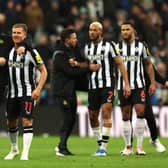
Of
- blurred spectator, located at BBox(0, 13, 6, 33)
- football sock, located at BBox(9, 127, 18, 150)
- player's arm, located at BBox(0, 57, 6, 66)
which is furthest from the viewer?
blurred spectator, located at BBox(0, 13, 6, 33)

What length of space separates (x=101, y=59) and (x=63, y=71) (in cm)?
77

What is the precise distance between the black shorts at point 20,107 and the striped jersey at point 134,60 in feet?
7.17

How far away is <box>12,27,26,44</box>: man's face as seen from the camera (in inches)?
542

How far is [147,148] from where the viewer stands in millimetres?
17172

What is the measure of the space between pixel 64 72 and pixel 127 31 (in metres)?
1.37

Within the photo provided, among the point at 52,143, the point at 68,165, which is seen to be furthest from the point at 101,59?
the point at 52,143

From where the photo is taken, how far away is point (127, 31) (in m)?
15.3

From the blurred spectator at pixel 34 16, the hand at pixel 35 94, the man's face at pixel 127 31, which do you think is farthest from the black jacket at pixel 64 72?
the blurred spectator at pixel 34 16

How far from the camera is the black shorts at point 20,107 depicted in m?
13.8

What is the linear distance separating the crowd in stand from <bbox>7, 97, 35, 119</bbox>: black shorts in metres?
9.77

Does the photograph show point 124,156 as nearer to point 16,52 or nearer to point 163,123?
point 16,52

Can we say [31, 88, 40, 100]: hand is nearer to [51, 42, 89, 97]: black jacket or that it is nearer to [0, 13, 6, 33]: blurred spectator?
[51, 42, 89, 97]: black jacket

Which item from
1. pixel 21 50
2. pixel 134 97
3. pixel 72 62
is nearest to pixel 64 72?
pixel 72 62

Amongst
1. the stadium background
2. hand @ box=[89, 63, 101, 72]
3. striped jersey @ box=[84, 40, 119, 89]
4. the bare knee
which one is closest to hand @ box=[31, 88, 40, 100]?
hand @ box=[89, 63, 101, 72]
